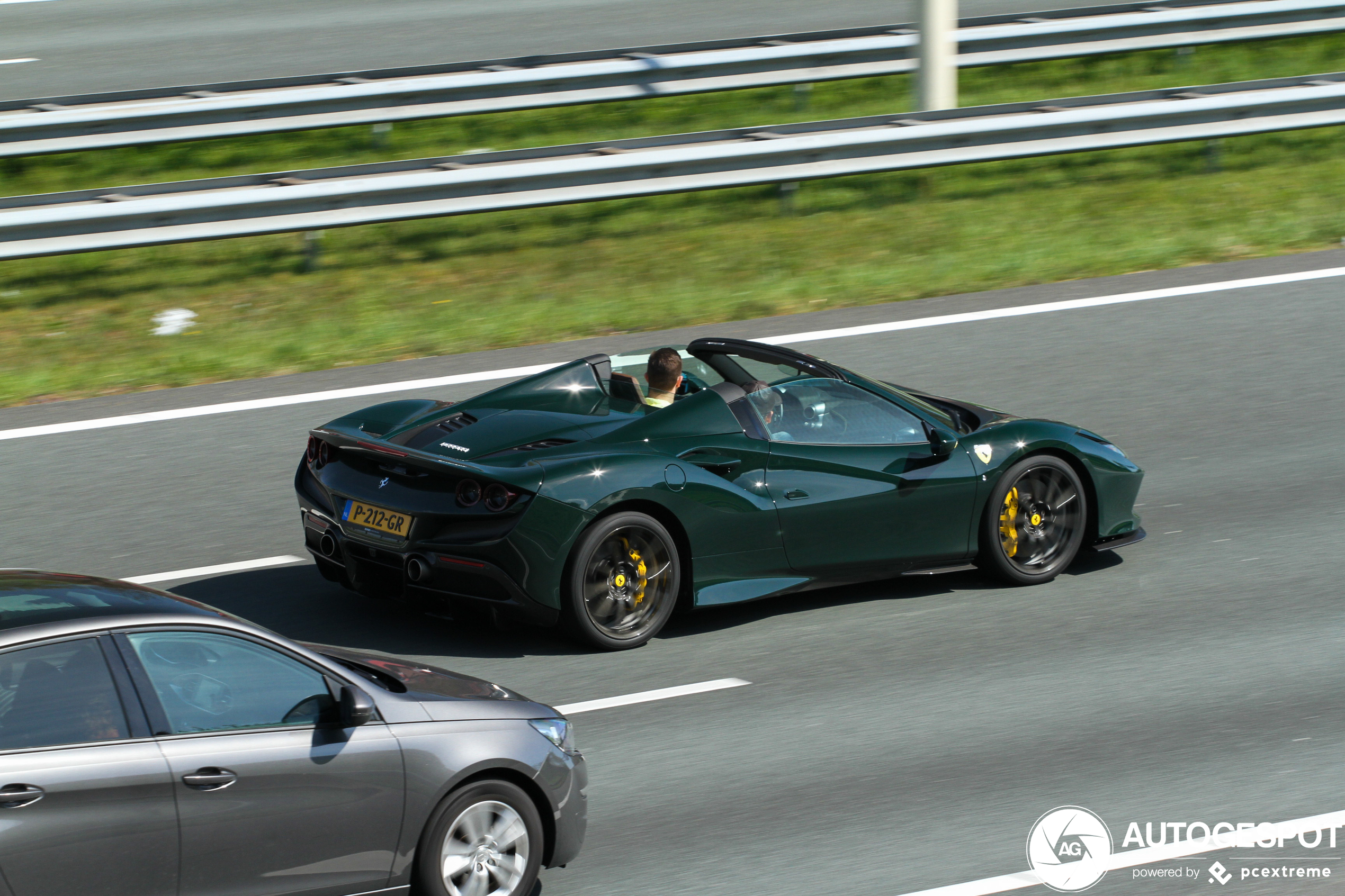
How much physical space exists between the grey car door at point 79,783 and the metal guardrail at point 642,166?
8.31 m

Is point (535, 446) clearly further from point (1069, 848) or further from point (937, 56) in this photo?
point (937, 56)

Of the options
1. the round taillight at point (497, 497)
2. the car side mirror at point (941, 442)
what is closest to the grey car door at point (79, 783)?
the round taillight at point (497, 497)


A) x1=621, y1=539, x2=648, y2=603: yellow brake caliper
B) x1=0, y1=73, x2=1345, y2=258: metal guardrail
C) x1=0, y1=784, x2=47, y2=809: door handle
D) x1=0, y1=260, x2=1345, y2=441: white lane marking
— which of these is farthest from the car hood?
x1=0, y1=73, x2=1345, y2=258: metal guardrail

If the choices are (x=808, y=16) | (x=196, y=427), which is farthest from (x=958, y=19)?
(x=196, y=427)

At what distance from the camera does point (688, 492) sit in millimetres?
7457

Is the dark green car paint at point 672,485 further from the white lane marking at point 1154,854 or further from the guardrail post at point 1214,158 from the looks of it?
the guardrail post at point 1214,158

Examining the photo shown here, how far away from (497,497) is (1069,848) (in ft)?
9.08

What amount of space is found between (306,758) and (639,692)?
8.29 ft

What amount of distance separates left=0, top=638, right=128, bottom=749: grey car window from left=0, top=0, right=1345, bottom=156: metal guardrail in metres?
10.8

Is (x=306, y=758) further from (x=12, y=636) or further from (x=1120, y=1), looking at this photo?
(x=1120, y=1)

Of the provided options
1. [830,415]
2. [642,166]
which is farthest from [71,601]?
[642,166]

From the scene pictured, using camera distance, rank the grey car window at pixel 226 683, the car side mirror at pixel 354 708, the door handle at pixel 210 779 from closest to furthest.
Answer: the door handle at pixel 210 779 < the grey car window at pixel 226 683 < the car side mirror at pixel 354 708

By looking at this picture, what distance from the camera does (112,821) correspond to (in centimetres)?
425

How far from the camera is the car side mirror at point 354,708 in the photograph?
4.79 meters
